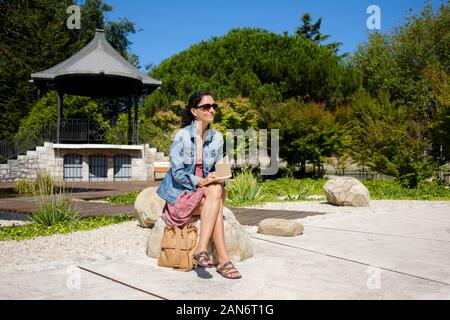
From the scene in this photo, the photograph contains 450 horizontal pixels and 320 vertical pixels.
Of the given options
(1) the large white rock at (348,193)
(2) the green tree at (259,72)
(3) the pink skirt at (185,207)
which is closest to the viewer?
(3) the pink skirt at (185,207)

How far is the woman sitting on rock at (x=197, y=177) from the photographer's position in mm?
3792

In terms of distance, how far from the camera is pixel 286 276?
3.61m

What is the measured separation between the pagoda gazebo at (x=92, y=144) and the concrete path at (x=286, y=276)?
49.8 ft

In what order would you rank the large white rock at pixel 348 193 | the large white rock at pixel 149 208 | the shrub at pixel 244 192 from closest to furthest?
1. the large white rock at pixel 149 208
2. the large white rock at pixel 348 193
3. the shrub at pixel 244 192

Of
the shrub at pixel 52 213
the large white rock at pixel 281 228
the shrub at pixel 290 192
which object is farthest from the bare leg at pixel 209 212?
the shrub at pixel 290 192

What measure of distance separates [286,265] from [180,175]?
132cm

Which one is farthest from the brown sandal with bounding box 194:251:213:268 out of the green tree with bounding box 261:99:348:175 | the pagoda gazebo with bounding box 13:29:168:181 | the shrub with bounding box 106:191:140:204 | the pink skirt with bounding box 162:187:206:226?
the green tree with bounding box 261:99:348:175

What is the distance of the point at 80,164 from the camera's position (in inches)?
Answer: 803

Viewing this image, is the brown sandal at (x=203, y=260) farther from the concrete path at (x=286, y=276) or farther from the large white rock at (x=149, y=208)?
the large white rock at (x=149, y=208)

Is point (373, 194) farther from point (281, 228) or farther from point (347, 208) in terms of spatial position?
point (281, 228)

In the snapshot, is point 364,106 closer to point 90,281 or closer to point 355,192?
point 355,192

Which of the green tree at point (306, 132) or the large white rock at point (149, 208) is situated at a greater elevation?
the green tree at point (306, 132)

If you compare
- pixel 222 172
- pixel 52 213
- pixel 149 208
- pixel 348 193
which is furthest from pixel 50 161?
pixel 222 172

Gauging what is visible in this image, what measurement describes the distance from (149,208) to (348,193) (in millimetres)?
4860
